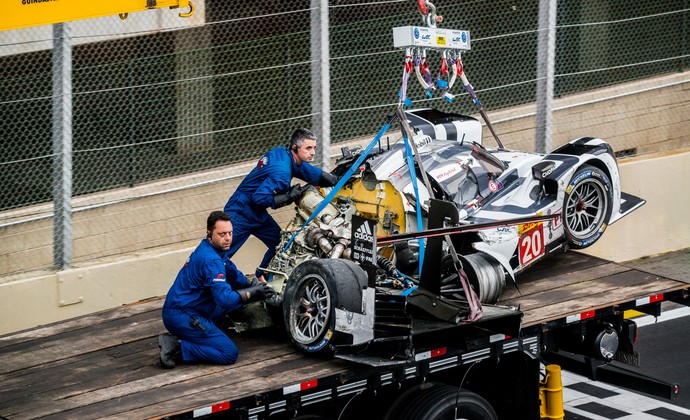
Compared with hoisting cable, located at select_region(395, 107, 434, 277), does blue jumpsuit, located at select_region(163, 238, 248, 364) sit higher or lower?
lower

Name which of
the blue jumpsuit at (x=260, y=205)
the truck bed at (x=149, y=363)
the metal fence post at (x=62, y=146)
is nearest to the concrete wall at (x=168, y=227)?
the metal fence post at (x=62, y=146)

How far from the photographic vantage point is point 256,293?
24.9 feet

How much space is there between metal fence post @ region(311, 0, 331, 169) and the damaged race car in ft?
4.36

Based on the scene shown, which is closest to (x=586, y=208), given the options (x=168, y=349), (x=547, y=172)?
(x=547, y=172)

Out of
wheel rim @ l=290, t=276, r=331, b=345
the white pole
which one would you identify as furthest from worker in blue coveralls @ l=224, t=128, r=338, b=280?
the white pole

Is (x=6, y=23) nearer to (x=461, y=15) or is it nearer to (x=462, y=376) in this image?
(x=462, y=376)

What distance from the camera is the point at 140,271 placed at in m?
10.4

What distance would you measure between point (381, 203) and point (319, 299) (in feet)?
5.31

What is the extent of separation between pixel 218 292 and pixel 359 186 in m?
2.03

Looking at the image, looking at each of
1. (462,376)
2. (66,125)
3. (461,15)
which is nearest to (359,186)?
(462,376)

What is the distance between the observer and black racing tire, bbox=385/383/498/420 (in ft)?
23.7

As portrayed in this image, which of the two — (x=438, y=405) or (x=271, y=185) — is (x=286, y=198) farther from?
(x=438, y=405)

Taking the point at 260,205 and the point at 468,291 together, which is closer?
the point at 468,291

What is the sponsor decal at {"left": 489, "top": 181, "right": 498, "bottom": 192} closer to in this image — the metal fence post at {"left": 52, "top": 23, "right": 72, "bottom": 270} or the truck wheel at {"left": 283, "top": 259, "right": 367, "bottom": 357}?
the truck wheel at {"left": 283, "top": 259, "right": 367, "bottom": 357}
